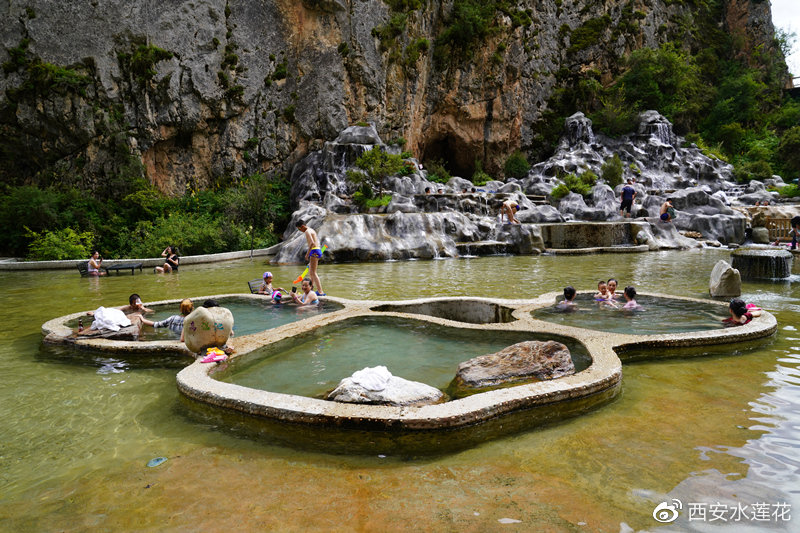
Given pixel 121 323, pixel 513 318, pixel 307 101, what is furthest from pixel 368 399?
pixel 307 101

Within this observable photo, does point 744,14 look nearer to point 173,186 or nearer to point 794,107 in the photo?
point 794,107

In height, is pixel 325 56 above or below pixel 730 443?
above

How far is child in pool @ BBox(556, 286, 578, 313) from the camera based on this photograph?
25.7 feet

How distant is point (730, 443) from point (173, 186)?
2715cm

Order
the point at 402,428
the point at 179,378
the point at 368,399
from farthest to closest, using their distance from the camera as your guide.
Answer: the point at 179,378 → the point at 368,399 → the point at 402,428

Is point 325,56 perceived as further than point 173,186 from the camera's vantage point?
Yes

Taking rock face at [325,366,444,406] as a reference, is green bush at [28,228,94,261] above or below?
above

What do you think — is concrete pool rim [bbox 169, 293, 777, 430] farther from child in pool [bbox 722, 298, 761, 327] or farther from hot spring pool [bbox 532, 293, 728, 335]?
hot spring pool [bbox 532, 293, 728, 335]

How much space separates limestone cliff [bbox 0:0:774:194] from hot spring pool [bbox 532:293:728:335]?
2299 centimetres

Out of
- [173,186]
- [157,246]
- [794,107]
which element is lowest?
[157,246]

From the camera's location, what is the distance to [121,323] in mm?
6895

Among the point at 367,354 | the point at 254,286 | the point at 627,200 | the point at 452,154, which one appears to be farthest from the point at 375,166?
the point at 367,354

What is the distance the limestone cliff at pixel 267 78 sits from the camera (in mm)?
22672

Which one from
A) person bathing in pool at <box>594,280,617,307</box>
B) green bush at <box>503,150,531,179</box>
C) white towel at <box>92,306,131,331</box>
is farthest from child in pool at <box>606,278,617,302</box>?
green bush at <box>503,150,531,179</box>
